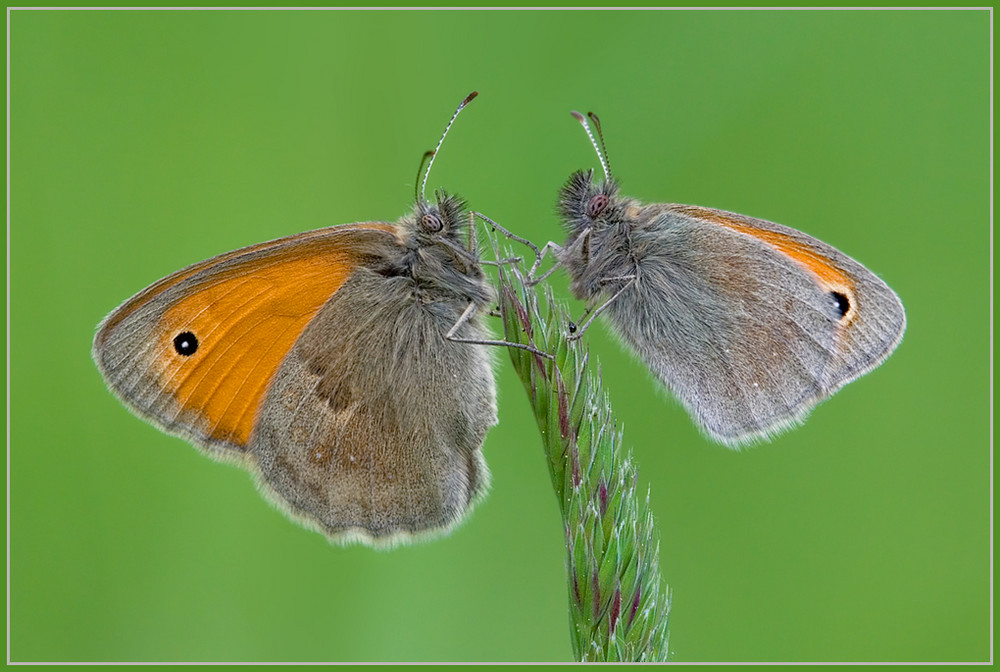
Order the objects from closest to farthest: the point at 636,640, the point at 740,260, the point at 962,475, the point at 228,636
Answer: the point at 636,640 < the point at 740,260 < the point at 228,636 < the point at 962,475

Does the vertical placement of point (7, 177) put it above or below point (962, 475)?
above

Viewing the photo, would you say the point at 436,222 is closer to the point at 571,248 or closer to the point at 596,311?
the point at 571,248

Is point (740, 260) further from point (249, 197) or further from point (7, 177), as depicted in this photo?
point (7, 177)

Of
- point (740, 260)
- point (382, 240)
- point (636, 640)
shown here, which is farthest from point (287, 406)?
point (740, 260)

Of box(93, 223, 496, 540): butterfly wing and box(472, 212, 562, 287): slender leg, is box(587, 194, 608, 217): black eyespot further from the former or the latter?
box(93, 223, 496, 540): butterfly wing

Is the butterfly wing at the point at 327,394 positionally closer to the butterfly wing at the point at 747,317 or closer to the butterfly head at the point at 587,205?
the butterfly head at the point at 587,205

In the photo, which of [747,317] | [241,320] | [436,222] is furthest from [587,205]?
[241,320]

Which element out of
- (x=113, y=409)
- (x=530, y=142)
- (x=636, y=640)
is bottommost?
(x=636, y=640)

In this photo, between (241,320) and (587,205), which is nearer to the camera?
(241,320)
